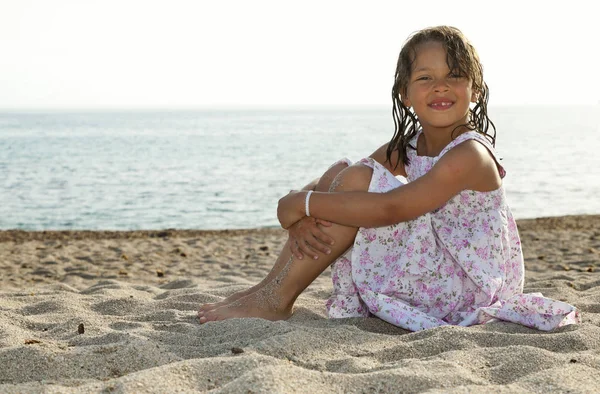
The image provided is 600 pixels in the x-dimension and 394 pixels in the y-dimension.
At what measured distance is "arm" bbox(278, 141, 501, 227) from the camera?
3219 millimetres

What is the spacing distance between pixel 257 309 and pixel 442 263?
0.94m

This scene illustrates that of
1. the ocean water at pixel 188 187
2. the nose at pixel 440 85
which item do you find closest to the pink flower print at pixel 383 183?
the nose at pixel 440 85

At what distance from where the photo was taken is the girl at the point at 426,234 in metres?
3.24

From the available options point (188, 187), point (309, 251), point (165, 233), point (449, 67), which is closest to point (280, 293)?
point (309, 251)

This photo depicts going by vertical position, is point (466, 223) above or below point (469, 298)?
above

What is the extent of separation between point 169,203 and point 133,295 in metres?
11.4

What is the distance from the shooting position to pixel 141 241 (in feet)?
28.8

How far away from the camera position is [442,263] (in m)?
3.39

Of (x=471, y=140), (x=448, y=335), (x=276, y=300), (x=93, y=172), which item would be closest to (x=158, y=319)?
(x=276, y=300)

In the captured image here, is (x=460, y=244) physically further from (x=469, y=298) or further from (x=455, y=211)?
(x=469, y=298)

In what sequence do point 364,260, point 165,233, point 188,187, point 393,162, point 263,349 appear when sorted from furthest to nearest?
point 188,187, point 165,233, point 393,162, point 364,260, point 263,349

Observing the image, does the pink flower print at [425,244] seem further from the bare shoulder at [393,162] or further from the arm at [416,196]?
the bare shoulder at [393,162]

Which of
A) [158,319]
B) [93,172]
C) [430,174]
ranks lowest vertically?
[93,172]

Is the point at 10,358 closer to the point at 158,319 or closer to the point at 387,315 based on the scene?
→ the point at 158,319
